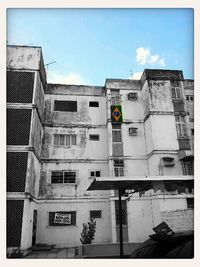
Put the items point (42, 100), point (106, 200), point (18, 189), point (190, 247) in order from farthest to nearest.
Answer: point (42, 100)
point (106, 200)
point (18, 189)
point (190, 247)

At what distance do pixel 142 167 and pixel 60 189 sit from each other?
18.9 feet

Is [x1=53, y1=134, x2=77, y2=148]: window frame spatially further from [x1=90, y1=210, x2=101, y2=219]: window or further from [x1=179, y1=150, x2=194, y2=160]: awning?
[x1=179, y1=150, x2=194, y2=160]: awning

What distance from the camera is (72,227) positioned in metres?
14.3

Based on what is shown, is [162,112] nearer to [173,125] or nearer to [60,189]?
[173,125]

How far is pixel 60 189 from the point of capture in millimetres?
15141

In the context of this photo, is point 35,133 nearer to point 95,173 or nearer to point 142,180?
point 95,173

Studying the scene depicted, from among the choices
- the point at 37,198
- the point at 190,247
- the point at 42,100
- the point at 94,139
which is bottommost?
the point at 190,247

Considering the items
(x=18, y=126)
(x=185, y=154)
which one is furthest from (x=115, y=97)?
(x=18, y=126)

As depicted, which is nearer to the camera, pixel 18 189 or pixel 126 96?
pixel 18 189

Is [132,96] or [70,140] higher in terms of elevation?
[132,96]

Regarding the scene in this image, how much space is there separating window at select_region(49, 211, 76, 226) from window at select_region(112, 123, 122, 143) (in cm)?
583

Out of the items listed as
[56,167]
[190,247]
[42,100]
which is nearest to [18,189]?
[56,167]

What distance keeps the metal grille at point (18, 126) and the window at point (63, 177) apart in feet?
12.3

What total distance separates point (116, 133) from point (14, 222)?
875 cm
